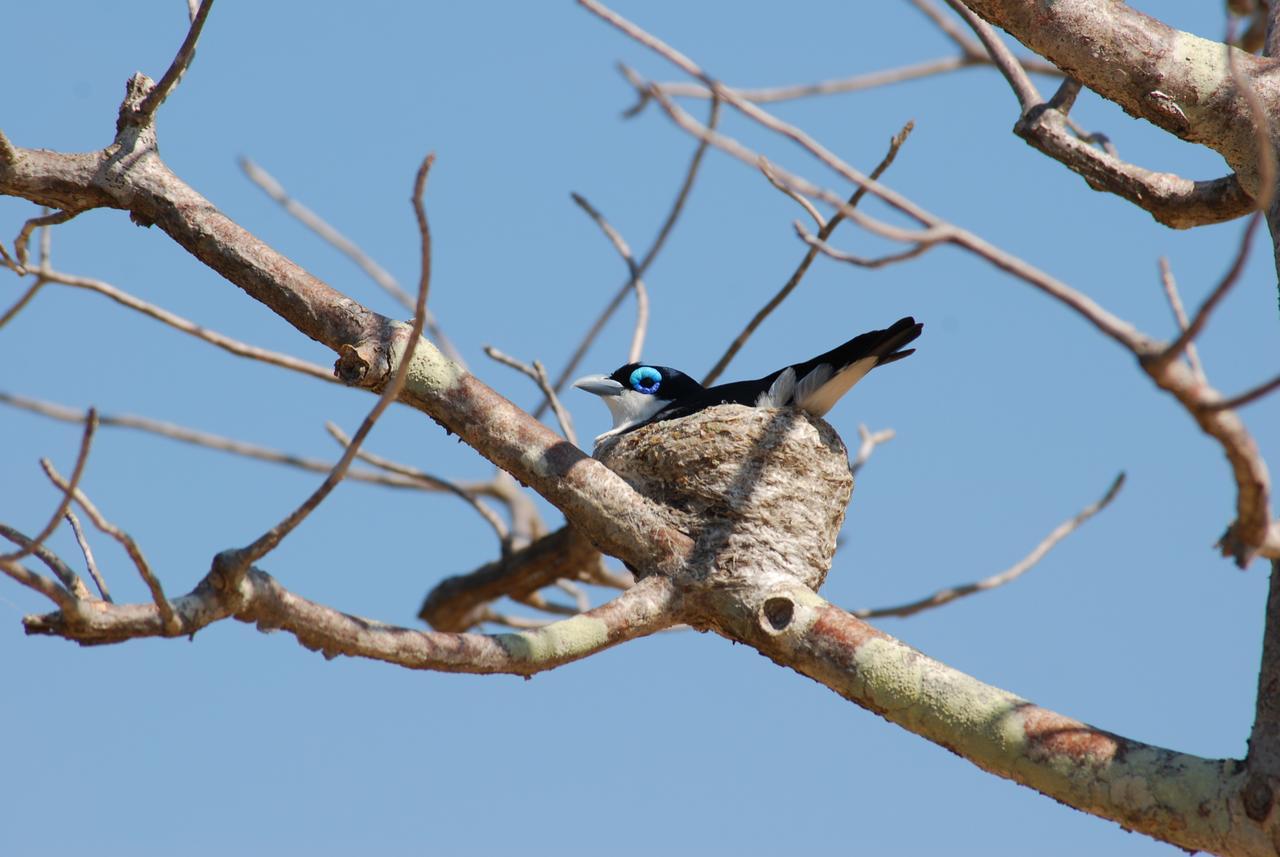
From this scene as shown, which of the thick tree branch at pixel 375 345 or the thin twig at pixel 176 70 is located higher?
the thin twig at pixel 176 70

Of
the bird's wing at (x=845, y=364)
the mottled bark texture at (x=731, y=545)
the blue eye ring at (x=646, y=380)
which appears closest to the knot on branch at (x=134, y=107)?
the mottled bark texture at (x=731, y=545)

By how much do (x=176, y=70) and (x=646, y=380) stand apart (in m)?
3.70

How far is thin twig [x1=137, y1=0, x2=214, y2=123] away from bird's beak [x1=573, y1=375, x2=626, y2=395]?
11.3 ft

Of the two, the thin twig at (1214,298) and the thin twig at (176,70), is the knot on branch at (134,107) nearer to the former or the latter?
the thin twig at (176,70)

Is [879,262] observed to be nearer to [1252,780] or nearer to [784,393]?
[1252,780]

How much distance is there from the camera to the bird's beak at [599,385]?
23.0 feet

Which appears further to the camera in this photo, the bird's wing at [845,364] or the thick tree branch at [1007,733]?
the bird's wing at [845,364]

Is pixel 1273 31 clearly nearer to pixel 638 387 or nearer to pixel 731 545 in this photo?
pixel 731 545

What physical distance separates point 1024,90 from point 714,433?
1659mm

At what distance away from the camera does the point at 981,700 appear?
10.5ft

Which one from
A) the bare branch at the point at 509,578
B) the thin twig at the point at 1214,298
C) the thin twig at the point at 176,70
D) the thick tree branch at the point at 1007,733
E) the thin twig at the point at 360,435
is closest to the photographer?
the thin twig at the point at 1214,298

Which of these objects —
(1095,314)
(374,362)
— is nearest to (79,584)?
(374,362)

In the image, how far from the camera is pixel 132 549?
2.42 m

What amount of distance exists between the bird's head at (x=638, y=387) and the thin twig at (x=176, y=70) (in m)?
3.45
